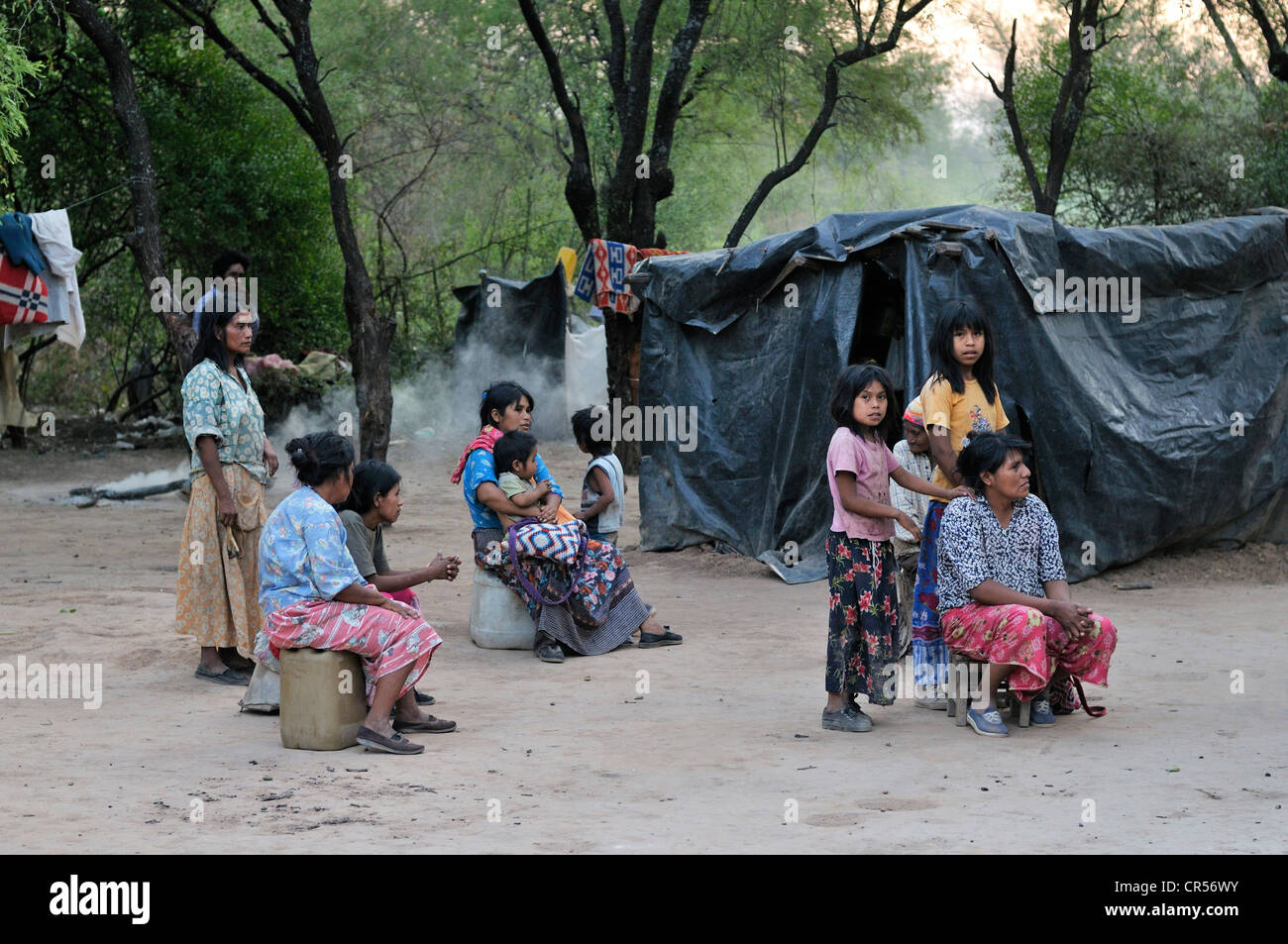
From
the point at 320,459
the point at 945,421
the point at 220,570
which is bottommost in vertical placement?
the point at 220,570

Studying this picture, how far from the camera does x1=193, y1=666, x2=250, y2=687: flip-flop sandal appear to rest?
6.00 meters

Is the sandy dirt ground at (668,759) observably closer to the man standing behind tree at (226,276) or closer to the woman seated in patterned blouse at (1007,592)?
the woman seated in patterned blouse at (1007,592)

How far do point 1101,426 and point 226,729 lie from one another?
5.49 meters

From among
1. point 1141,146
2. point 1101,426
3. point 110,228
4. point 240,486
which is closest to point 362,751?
point 240,486

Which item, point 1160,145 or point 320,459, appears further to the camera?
point 1160,145

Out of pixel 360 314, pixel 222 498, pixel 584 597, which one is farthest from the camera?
pixel 360 314

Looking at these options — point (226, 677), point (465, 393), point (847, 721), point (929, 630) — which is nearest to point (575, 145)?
point (465, 393)

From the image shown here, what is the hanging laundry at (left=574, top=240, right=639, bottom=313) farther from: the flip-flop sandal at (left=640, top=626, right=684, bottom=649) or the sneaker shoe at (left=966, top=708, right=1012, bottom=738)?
the sneaker shoe at (left=966, top=708, right=1012, bottom=738)

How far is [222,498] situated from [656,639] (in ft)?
7.57

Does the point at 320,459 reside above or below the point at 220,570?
above

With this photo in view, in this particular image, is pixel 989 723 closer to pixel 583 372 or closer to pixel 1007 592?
pixel 1007 592

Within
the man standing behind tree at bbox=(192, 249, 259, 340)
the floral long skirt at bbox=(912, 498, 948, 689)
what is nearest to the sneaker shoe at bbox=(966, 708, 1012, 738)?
the floral long skirt at bbox=(912, 498, 948, 689)

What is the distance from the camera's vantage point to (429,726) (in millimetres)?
5086

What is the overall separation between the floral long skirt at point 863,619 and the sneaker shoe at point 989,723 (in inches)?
12.0
